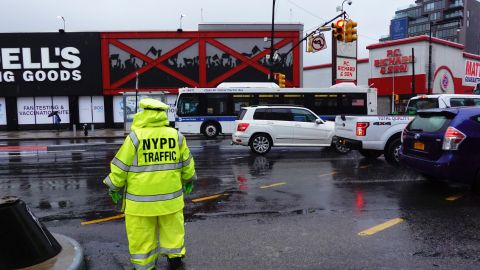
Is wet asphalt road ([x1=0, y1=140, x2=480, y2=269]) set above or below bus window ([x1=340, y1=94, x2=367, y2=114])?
below

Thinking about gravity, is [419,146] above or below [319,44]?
below

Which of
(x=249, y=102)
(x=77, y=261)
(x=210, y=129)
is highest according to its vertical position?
(x=249, y=102)

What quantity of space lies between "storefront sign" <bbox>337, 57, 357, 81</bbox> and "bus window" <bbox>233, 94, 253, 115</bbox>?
69.8 feet

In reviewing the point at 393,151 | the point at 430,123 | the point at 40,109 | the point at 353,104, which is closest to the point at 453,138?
the point at 430,123

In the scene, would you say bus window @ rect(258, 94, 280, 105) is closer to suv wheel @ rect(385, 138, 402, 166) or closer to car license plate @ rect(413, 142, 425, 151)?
suv wheel @ rect(385, 138, 402, 166)

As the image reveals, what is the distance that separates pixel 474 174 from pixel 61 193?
294 inches

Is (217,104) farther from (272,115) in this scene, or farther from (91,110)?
(91,110)

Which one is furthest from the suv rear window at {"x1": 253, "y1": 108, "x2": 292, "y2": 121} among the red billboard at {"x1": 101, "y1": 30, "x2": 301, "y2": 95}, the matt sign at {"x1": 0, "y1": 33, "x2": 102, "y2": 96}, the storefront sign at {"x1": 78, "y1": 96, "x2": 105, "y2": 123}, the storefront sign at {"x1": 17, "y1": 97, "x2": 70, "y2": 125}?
the storefront sign at {"x1": 17, "y1": 97, "x2": 70, "y2": 125}

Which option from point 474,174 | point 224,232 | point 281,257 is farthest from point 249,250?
point 474,174

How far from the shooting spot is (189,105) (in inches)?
890

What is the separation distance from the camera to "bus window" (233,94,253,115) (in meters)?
22.4

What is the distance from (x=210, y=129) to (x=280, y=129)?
8.67m

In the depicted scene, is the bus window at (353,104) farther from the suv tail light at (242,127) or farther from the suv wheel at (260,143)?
the suv tail light at (242,127)

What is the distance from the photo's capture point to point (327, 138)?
48.3 ft
